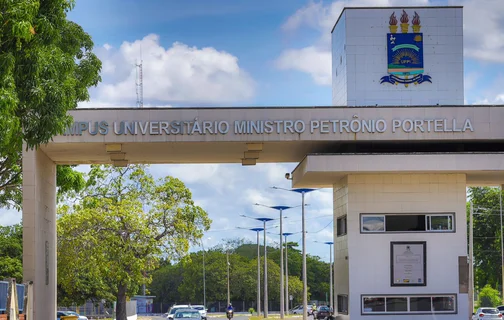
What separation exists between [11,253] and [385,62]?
41136 millimetres

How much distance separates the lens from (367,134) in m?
31.7

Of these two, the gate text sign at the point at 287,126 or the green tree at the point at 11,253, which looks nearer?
the gate text sign at the point at 287,126

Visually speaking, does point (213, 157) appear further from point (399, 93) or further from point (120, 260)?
point (120, 260)

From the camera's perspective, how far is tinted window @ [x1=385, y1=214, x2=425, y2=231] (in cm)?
3200

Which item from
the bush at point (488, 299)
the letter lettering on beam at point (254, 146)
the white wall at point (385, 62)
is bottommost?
the bush at point (488, 299)

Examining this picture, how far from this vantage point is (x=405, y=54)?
34.2 meters

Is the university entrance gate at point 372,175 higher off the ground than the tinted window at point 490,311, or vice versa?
the university entrance gate at point 372,175

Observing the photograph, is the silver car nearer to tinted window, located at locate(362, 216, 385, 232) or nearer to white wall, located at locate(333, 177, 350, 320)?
white wall, located at locate(333, 177, 350, 320)

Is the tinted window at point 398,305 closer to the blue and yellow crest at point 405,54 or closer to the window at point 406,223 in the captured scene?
the window at point 406,223

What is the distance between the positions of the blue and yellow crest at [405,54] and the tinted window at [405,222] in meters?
4.94

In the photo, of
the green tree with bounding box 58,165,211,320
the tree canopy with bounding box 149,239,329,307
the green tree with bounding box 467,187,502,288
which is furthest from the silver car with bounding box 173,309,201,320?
the tree canopy with bounding box 149,239,329,307

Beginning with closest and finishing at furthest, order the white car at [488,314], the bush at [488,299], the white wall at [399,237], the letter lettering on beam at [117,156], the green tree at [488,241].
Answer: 1. the white wall at [399,237]
2. the letter lettering on beam at [117,156]
3. the white car at [488,314]
4. the bush at [488,299]
5. the green tree at [488,241]

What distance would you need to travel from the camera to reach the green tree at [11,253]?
210 ft

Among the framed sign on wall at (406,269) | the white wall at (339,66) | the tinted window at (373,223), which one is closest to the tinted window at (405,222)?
the tinted window at (373,223)
